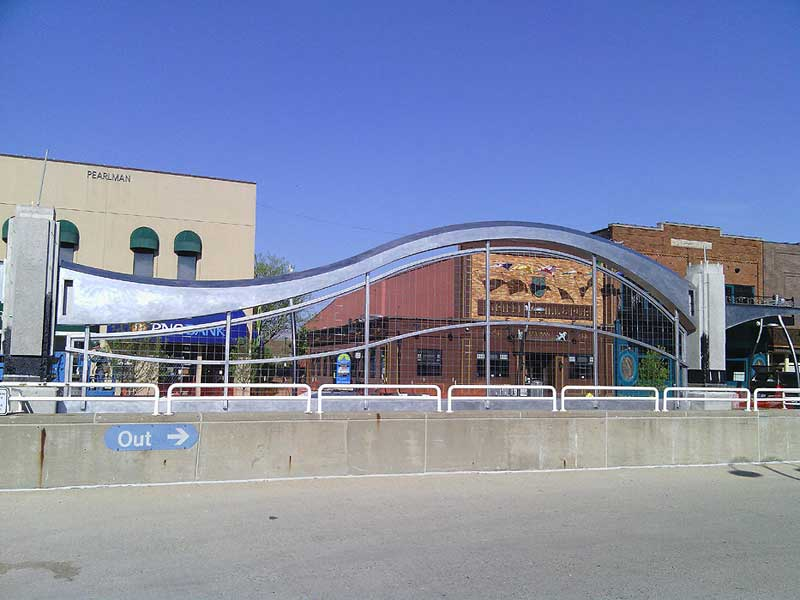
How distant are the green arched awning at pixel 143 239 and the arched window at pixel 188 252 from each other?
932 millimetres

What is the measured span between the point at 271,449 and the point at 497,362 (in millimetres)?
7011

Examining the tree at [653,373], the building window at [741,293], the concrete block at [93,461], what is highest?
the building window at [741,293]

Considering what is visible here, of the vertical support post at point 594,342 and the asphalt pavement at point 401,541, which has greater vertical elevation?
the vertical support post at point 594,342

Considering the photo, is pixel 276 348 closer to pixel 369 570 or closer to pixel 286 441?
pixel 286 441

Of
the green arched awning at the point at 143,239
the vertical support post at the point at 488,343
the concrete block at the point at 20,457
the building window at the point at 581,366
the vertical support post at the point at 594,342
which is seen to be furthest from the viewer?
the green arched awning at the point at 143,239

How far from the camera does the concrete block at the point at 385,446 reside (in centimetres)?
1305

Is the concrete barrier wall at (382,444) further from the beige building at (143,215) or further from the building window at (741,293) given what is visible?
the building window at (741,293)

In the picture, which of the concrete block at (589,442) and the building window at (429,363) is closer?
the concrete block at (589,442)

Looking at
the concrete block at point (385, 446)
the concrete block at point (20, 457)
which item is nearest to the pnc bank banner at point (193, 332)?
the concrete block at point (20, 457)

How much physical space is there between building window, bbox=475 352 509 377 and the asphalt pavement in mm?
4883

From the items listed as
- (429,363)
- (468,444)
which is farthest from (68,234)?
(468,444)

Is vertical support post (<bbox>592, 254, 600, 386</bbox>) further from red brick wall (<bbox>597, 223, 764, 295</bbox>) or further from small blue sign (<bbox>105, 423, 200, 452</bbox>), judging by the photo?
red brick wall (<bbox>597, 223, 764, 295</bbox>)

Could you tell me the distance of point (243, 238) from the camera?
3203cm

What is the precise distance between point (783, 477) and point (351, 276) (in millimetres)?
9737
